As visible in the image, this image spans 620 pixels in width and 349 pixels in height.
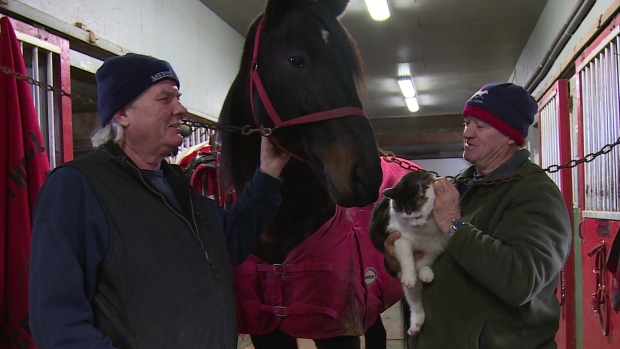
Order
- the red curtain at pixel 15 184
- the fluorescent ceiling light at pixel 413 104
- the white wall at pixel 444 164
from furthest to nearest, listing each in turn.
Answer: the white wall at pixel 444 164 → the fluorescent ceiling light at pixel 413 104 → the red curtain at pixel 15 184

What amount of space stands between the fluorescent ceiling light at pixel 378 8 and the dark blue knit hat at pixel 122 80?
3412mm

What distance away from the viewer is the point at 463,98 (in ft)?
30.3

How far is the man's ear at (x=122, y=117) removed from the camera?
1143 mm

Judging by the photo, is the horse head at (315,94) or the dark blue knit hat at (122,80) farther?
the horse head at (315,94)

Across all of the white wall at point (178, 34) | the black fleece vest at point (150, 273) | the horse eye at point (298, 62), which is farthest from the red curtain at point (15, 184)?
the horse eye at point (298, 62)

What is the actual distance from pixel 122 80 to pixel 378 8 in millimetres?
3624

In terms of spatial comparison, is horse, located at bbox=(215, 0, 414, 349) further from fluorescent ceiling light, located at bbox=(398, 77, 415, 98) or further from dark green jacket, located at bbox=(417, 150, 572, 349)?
fluorescent ceiling light, located at bbox=(398, 77, 415, 98)

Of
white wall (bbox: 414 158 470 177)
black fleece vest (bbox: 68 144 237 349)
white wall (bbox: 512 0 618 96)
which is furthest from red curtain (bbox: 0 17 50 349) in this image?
white wall (bbox: 414 158 470 177)

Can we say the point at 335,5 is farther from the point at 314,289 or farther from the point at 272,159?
the point at 314,289

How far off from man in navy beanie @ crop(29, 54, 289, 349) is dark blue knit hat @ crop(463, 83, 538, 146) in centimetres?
79

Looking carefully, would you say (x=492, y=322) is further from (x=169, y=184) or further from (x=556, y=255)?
(x=169, y=184)

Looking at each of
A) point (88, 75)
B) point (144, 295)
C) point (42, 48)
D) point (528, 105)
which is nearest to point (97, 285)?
point (144, 295)

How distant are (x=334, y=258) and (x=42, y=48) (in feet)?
5.71

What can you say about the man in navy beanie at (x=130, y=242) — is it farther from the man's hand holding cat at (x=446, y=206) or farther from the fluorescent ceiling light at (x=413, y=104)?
the fluorescent ceiling light at (x=413, y=104)
